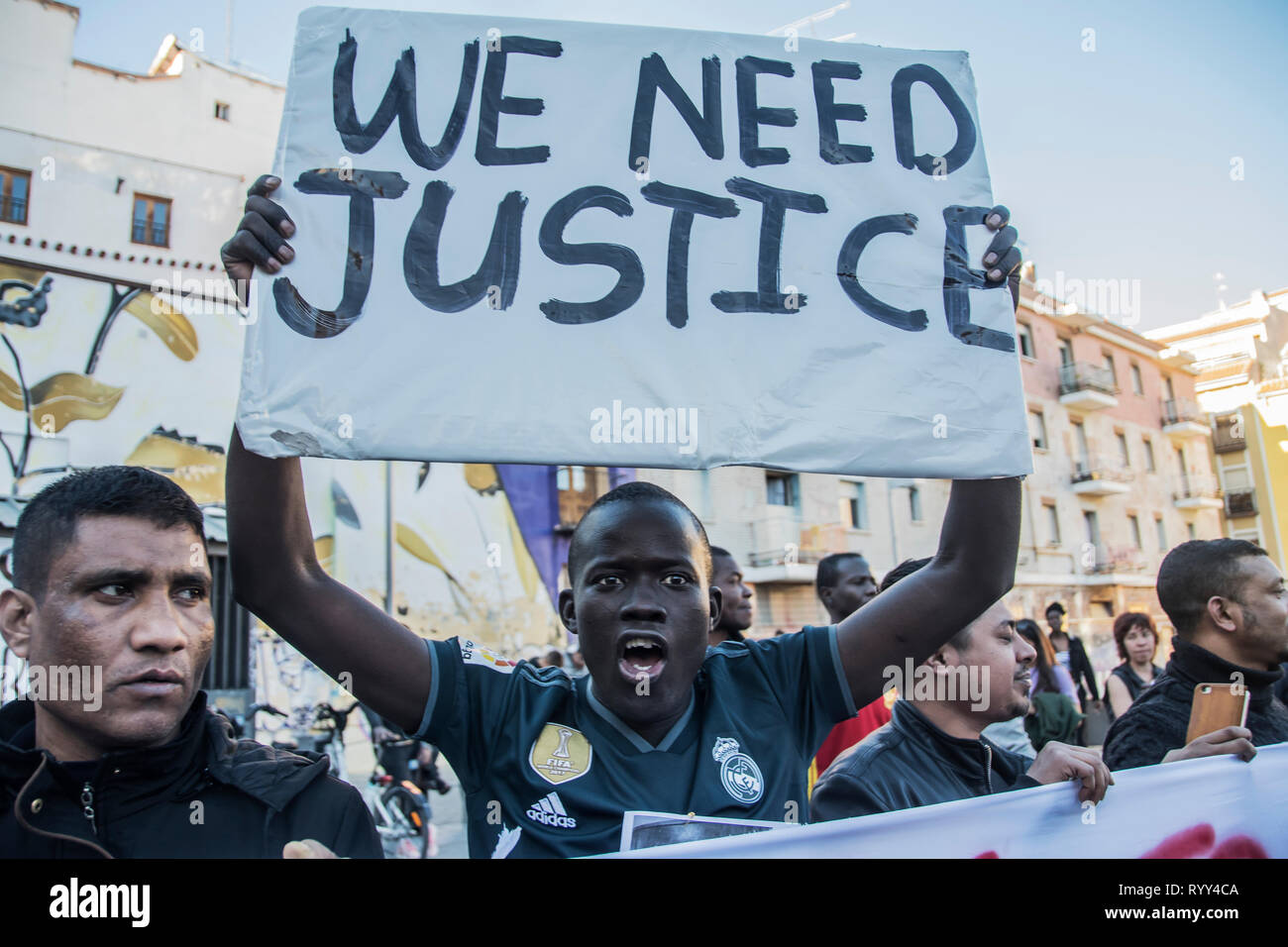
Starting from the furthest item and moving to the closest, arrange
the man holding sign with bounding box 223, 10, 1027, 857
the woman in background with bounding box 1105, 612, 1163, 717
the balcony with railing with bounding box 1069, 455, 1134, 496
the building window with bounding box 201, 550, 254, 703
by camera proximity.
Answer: the balcony with railing with bounding box 1069, 455, 1134, 496
the building window with bounding box 201, 550, 254, 703
the woman in background with bounding box 1105, 612, 1163, 717
the man holding sign with bounding box 223, 10, 1027, 857

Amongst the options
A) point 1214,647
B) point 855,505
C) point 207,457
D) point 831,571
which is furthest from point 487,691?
point 855,505

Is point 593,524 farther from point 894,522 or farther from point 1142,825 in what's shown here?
point 894,522

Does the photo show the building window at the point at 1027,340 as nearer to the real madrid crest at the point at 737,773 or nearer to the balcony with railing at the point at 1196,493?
the balcony with railing at the point at 1196,493

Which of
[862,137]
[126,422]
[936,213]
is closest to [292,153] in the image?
[862,137]

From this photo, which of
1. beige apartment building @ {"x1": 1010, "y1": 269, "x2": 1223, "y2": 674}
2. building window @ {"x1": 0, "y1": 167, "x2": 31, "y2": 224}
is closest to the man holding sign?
building window @ {"x1": 0, "y1": 167, "x2": 31, "y2": 224}

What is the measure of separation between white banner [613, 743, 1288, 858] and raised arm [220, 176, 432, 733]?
65cm

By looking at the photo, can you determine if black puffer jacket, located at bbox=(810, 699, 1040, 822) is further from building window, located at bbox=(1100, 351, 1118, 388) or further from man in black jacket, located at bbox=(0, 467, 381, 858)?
building window, located at bbox=(1100, 351, 1118, 388)

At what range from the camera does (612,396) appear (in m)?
2.08

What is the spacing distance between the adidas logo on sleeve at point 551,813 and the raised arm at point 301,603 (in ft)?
1.03

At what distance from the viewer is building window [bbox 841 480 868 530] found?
22453 mm

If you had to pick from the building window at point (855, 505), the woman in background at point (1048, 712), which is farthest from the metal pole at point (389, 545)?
the building window at point (855, 505)

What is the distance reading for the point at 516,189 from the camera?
225 cm

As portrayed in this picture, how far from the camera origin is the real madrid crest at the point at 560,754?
77.0 inches

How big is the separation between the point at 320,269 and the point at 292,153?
32cm
